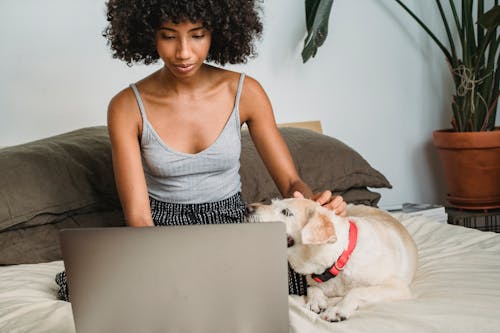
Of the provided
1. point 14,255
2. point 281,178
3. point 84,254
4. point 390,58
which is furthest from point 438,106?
point 84,254

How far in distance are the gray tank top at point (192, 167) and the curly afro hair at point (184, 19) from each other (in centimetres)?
12

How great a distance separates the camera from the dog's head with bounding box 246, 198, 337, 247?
4.80ft

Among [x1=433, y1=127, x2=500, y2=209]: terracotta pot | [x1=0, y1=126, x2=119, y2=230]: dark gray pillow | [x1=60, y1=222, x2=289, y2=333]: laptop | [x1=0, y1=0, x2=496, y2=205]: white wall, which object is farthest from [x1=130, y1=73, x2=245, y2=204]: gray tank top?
[x1=433, y1=127, x2=500, y2=209]: terracotta pot

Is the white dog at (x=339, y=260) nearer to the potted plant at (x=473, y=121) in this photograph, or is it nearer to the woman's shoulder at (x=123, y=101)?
the woman's shoulder at (x=123, y=101)

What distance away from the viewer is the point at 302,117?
3240mm

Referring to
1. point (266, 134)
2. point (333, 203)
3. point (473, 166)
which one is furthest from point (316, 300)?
point (473, 166)

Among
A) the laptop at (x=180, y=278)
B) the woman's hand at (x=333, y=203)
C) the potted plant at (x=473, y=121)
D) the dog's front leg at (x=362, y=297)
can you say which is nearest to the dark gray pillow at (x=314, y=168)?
the potted plant at (x=473, y=121)

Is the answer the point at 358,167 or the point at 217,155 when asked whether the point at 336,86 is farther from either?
the point at 217,155

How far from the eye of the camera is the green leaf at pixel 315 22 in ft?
9.39

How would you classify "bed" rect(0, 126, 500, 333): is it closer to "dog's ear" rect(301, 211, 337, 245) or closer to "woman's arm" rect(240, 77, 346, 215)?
"dog's ear" rect(301, 211, 337, 245)

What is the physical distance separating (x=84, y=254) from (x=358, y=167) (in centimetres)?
166

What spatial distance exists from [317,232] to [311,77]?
6.18ft

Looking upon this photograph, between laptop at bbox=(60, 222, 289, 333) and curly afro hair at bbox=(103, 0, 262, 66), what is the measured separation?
2.42 ft

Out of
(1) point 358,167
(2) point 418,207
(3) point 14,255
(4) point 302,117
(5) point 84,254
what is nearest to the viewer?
(5) point 84,254
